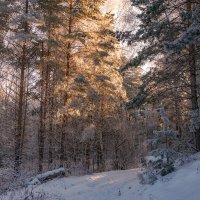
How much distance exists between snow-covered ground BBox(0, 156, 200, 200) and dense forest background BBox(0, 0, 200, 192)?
94 cm

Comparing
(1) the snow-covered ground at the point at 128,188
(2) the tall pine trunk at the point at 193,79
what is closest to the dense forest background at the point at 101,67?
(2) the tall pine trunk at the point at 193,79

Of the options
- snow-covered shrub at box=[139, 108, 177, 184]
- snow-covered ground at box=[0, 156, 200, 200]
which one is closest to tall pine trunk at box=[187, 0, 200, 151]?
snow-covered shrub at box=[139, 108, 177, 184]

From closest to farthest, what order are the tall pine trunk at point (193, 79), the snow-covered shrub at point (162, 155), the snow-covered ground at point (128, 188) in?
the snow-covered ground at point (128, 188), the snow-covered shrub at point (162, 155), the tall pine trunk at point (193, 79)

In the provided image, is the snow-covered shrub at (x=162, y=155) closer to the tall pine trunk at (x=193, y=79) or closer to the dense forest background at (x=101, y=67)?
the dense forest background at (x=101, y=67)

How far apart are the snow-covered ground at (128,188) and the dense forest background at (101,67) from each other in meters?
0.94

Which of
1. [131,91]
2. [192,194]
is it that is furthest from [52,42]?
[131,91]

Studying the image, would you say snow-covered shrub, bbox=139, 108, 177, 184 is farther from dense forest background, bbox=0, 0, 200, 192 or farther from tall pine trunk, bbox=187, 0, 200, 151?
tall pine trunk, bbox=187, 0, 200, 151

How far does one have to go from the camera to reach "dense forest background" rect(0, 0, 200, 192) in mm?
12672

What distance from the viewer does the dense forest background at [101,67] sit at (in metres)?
12.7

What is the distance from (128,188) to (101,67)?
12479mm

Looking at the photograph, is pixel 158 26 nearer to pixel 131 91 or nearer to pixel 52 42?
pixel 52 42

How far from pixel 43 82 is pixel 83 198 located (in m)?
13.9

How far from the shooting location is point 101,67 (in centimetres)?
2334

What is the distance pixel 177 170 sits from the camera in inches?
443
